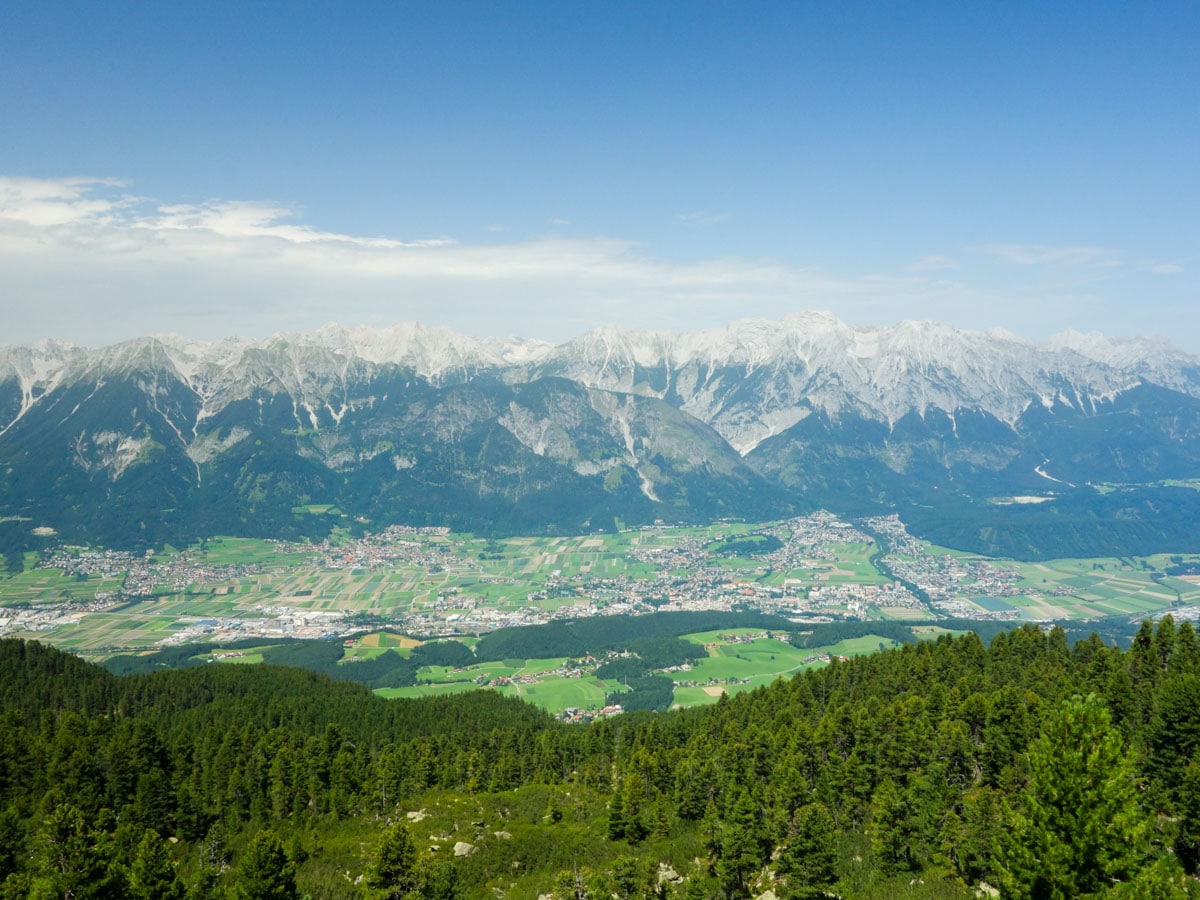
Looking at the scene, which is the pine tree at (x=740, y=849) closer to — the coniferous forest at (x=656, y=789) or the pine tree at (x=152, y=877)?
the coniferous forest at (x=656, y=789)

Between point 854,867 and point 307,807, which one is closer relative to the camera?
point 854,867

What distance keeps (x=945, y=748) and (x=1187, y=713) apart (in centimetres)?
1412

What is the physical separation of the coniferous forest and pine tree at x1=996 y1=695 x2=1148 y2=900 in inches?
3.1

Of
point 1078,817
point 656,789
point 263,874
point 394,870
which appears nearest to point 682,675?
point 656,789

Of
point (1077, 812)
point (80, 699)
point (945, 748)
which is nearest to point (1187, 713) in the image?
point (945, 748)

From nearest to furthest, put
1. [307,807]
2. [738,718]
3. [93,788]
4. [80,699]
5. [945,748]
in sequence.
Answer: [945,748] < [93,788] < [307,807] < [738,718] < [80,699]

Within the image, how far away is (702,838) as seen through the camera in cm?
5259

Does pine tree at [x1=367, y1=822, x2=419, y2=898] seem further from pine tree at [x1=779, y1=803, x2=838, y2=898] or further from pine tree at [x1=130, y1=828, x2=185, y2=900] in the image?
pine tree at [x1=779, y1=803, x2=838, y2=898]

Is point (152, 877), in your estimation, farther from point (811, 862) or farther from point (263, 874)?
point (811, 862)

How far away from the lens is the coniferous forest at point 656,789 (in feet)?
115

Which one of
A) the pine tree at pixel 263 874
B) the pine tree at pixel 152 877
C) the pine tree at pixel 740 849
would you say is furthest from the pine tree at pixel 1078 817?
the pine tree at pixel 152 877

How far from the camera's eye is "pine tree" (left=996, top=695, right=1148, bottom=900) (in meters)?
23.3

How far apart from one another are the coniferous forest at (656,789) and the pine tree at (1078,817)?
0.08 m

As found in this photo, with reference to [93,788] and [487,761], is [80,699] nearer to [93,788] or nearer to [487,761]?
[93,788]
